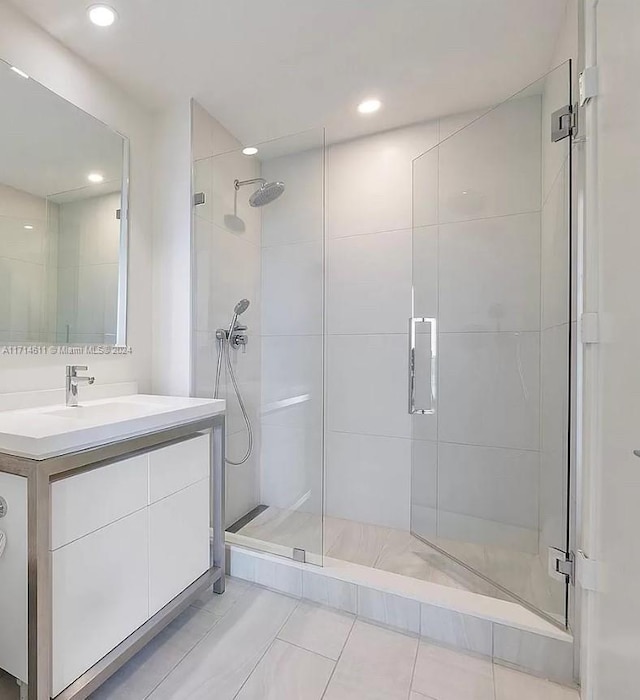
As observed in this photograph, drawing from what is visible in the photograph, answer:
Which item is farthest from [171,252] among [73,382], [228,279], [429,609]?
[429,609]

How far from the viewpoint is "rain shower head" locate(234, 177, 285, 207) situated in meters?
2.04

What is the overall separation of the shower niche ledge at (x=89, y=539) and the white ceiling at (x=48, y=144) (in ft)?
3.08

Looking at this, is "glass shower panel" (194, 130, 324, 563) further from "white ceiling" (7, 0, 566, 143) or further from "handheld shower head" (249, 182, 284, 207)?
"white ceiling" (7, 0, 566, 143)

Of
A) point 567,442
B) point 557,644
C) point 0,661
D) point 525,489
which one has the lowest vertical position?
point 557,644

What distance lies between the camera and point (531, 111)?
63.8 inches

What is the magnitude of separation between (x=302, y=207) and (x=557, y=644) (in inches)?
83.0

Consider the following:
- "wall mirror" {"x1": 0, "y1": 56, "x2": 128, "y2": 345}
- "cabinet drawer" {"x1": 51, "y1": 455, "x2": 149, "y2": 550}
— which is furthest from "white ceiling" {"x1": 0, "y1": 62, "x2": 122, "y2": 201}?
"cabinet drawer" {"x1": 51, "y1": 455, "x2": 149, "y2": 550}

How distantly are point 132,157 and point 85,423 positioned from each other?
146 centimetres

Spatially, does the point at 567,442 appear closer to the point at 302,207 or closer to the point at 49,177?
the point at 302,207

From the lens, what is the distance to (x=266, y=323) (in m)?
2.15

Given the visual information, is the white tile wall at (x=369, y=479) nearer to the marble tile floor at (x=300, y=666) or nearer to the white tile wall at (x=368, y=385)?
the white tile wall at (x=368, y=385)

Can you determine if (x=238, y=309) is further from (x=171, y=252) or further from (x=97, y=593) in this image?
(x=97, y=593)

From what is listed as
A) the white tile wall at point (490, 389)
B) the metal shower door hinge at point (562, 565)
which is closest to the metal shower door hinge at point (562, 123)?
the white tile wall at point (490, 389)

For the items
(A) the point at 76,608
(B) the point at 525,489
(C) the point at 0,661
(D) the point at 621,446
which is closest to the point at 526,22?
(D) the point at 621,446
